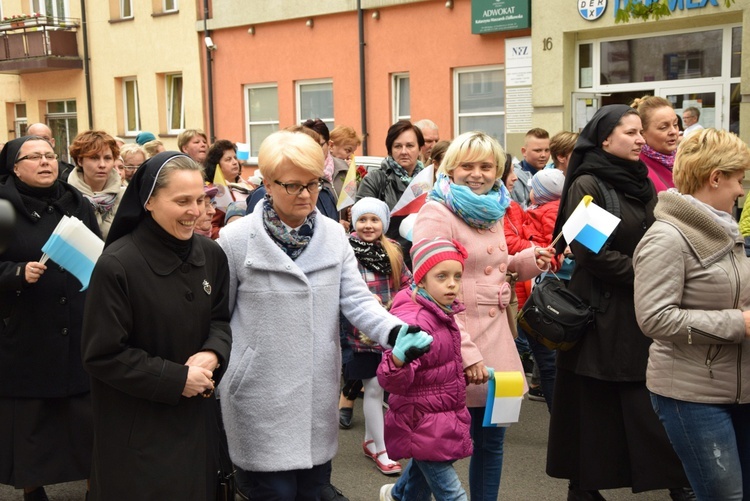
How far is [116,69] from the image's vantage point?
25.2 m

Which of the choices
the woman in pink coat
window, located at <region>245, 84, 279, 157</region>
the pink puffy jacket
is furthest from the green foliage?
window, located at <region>245, 84, 279, 157</region>

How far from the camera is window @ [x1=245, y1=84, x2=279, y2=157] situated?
21859mm

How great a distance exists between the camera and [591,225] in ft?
13.9

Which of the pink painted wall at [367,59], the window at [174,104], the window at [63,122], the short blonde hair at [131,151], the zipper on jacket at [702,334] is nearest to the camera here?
the zipper on jacket at [702,334]

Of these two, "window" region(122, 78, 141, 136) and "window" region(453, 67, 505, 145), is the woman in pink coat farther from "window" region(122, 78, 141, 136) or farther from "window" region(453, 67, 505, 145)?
"window" region(122, 78, 141, 136)

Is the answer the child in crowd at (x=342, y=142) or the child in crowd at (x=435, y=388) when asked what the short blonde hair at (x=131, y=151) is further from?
the child in crowd at (x=435, y=388)

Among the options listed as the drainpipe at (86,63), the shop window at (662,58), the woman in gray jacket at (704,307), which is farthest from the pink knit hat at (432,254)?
the drainpipe at (86,63)

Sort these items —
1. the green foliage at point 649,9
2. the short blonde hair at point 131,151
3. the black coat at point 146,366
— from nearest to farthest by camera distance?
the black coat at point 146,366 < the short blonde hair at point 131,151 < the green foliage at point 649,9

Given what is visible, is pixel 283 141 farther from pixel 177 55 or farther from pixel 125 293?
pixel 177 55

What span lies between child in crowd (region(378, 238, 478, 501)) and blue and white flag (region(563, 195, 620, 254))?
61 cm

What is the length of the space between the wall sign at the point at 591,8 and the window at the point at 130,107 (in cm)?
1451

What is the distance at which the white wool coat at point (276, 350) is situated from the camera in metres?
3.60

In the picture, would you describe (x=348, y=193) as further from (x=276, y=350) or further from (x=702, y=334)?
(x=702, y=334)

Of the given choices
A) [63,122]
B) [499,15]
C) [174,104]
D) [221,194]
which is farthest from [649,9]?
[63,122]
